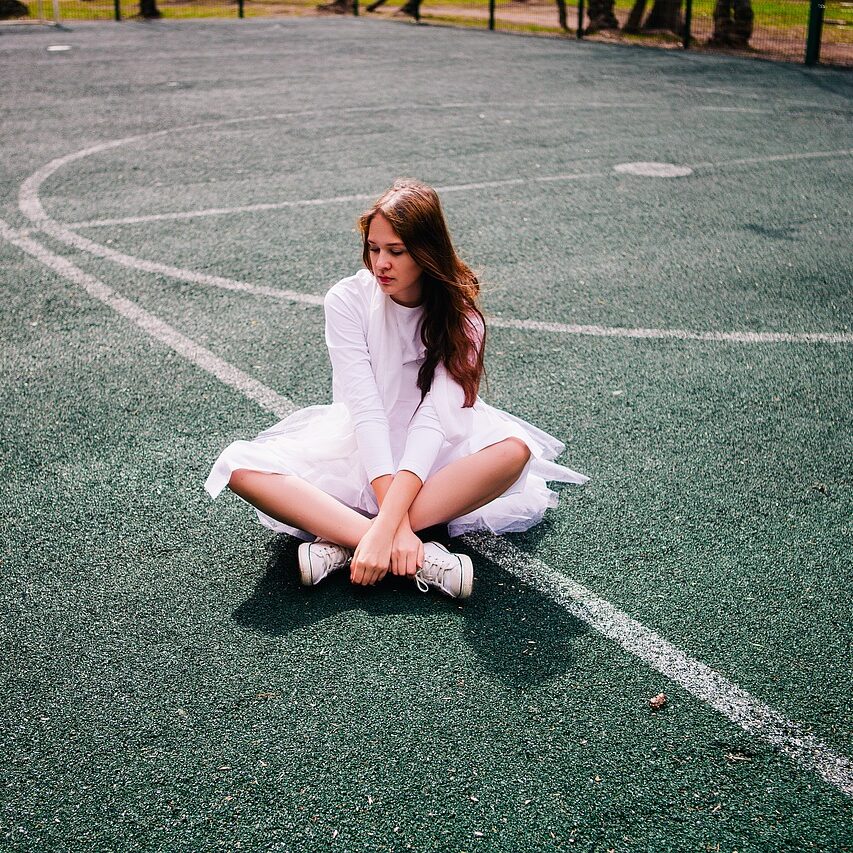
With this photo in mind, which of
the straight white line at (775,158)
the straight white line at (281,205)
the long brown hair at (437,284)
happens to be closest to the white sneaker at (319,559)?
the long brown hair at (437,284)

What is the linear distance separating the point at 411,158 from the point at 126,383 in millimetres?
5739

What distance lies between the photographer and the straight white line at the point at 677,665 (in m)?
2.91

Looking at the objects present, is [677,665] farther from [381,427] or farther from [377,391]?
[377,391]

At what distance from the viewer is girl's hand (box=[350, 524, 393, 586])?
11.4 ft

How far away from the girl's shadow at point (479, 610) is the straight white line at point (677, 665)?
63 mm

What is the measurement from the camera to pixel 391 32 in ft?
76.6

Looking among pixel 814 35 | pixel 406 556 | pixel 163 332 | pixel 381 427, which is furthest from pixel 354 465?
pixel 814 35

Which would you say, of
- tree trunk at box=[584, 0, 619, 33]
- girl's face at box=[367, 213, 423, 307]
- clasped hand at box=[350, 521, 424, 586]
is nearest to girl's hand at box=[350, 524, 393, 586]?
clasped hand at box=[350, 521, 424, 586]


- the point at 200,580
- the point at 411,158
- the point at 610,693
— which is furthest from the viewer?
the point at 411,158

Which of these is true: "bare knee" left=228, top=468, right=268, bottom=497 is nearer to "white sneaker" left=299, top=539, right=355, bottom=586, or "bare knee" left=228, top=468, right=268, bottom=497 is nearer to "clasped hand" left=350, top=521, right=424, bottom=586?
"white sneaker" left=299, top=539, right=355, bottom=586

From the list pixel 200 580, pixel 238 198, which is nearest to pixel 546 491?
pixel 200 580

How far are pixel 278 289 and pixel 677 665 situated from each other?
167 inches

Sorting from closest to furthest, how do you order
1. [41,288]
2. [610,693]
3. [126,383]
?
1. [610,693]
2. [126,383]
3. [41,288]

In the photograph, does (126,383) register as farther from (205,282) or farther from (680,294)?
(680,294)
